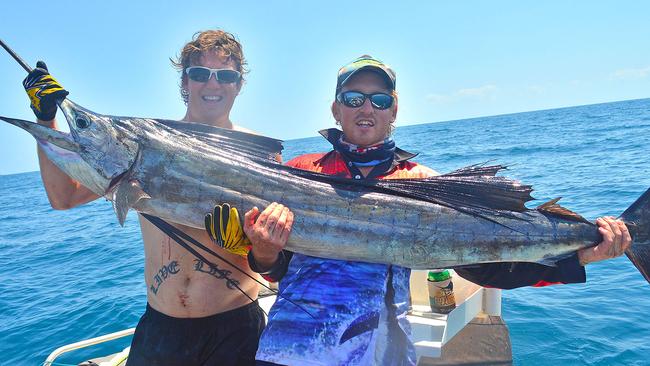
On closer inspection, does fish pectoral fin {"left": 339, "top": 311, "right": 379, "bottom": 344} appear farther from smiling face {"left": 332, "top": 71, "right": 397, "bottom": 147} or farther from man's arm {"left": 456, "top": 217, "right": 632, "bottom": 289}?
smiling face {"left": 332, "top": 71, "right": 397, "bottom": 147}

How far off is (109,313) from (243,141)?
21.7ft

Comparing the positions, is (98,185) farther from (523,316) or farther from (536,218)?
(523,316)

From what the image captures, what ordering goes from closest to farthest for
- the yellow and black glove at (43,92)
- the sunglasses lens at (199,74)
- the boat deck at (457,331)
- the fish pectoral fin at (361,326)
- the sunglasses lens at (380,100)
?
the fish pectoral fin at (361,326), the yellow and black glove at (43,92), the sunglasses lens at (380,100), the sunglasses lens at (199,74), the boat deck at (457,331)

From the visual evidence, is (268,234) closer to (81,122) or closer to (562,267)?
(81,122)

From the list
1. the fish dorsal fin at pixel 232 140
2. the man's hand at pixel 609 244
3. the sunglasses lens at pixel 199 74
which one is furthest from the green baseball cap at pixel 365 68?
the man's hand at pixel 609 244

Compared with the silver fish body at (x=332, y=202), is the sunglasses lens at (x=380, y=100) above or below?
above

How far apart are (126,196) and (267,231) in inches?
34.6

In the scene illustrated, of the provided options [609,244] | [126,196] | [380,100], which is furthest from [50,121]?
[609,244]

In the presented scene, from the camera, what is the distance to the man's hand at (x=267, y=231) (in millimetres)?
2328

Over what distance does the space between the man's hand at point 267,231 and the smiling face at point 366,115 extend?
722mm

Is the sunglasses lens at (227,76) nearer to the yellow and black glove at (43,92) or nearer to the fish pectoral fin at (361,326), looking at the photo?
the yellow and black glove at (43,92)

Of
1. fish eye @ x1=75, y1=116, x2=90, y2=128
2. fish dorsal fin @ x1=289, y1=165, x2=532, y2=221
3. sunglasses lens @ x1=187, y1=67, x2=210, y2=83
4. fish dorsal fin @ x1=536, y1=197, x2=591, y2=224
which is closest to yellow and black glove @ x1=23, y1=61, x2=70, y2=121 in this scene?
fish eye @ x1=75, y1=116, x2=90, y2=128

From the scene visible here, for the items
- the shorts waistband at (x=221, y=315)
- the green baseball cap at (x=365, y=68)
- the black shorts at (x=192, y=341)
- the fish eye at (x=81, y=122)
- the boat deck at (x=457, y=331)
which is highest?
the green baseball cap at (x=365, y=68)

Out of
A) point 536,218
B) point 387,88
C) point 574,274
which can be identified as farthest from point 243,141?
point 574,274
